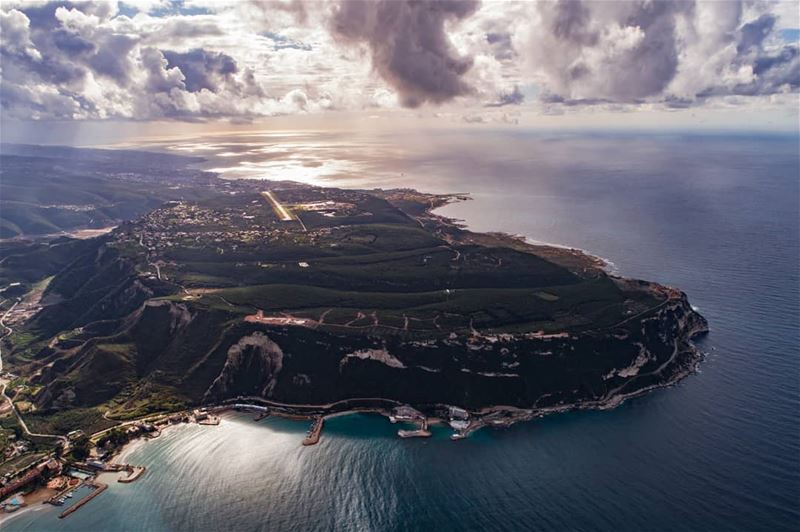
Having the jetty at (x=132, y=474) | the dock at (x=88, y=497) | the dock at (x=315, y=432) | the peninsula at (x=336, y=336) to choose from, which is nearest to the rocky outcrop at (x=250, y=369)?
the peninsula at (x=336, y=336)

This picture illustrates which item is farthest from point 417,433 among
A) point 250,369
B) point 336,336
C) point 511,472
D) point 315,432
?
point 250,369

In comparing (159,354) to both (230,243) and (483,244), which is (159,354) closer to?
(230,243)

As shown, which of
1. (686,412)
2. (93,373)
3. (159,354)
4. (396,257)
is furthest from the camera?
(396,257)

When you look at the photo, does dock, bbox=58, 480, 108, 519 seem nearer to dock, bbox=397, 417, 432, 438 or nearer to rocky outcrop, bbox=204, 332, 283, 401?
rocky outcrop, bbox=204, 332, 283, 401

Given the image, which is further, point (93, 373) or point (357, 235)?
point (357, 235)

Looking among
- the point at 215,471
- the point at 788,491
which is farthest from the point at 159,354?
the point at 788,491
